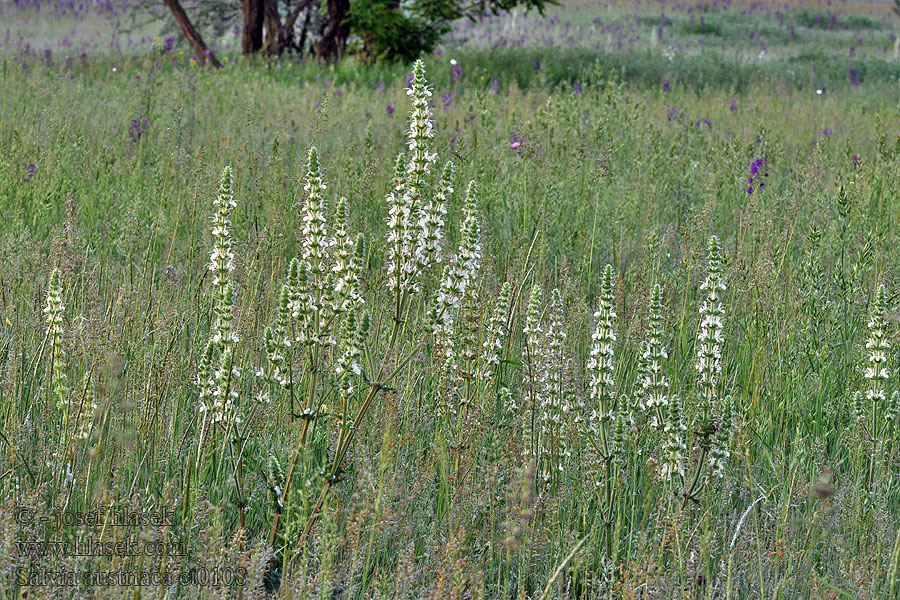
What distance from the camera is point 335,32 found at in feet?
47.9

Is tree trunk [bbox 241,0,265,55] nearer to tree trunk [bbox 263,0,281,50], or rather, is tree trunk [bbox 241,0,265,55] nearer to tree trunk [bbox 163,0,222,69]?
tree trunk [bbox 263,0,281,50]

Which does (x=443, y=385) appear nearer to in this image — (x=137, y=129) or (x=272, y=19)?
(x=137, y=129)

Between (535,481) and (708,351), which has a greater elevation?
(708,351)

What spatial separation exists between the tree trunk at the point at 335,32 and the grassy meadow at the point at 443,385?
28.5ft

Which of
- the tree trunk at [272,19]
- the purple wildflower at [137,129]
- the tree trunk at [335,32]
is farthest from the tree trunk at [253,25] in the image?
the purple wildflower at [137,129]

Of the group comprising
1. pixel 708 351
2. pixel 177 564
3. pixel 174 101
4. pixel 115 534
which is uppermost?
pixel 174 101

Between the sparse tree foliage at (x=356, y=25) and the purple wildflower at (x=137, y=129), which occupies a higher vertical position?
the sparse tree foliage at (x=356, y=25)

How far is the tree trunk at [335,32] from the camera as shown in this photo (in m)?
14.4

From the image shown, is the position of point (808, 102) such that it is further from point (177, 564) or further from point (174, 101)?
point (177, 564)

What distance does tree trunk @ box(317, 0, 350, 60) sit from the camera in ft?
47.4

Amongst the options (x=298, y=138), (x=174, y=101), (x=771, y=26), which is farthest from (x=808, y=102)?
(x=771, y=26)

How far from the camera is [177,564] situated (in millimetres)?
2209

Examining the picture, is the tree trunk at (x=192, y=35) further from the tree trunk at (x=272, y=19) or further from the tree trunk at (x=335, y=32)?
the tree trunk at (x=335, y=32)

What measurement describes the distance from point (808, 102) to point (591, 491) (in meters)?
10.3
